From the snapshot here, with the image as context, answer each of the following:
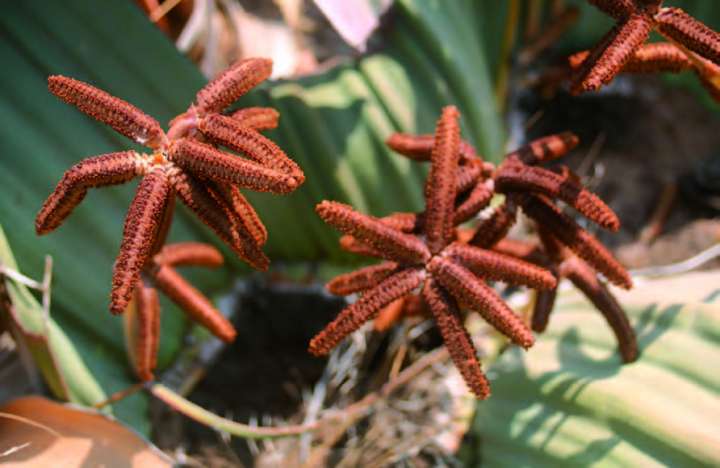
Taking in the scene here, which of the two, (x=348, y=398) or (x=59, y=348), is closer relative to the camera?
(x=59, y=348)

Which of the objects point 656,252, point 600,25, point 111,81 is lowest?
point 656,252

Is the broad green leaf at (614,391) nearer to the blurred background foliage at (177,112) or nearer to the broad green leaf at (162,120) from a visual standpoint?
the blurred background foliage at (177,112)

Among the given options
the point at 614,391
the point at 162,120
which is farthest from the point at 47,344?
the point at 614,391

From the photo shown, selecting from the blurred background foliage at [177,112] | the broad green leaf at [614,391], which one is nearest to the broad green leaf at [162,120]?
the blurred background foliage at [177,112]

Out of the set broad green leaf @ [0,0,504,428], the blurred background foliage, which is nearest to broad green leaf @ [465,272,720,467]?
the blurred background foliage

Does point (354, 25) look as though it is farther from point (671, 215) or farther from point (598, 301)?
point (671, 215)

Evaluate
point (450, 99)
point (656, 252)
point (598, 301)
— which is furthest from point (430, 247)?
point (656, 252)
